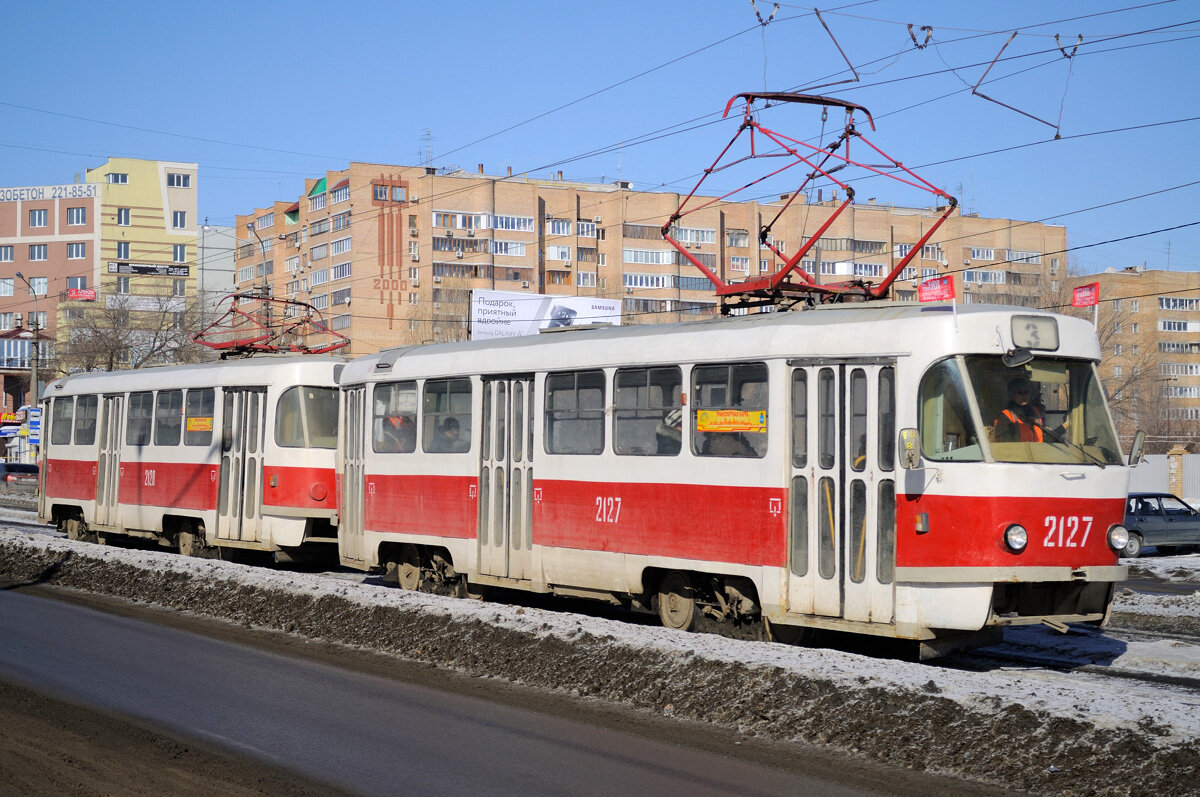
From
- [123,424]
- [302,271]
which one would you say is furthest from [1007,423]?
[302,271]

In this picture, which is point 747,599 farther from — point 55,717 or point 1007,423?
point 55,717

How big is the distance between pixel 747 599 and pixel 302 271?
96.8 m

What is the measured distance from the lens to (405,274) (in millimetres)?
→ 94812

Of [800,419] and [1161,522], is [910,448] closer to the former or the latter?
[800,419]

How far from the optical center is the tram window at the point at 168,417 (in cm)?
2167

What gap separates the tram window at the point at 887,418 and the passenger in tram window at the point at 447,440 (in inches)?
235

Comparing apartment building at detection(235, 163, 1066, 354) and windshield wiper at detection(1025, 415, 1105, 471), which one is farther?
apartment building at detection(235, 163, 1066, 354)

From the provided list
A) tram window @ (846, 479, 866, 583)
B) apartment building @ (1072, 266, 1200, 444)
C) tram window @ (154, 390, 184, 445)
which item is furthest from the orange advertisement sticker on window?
apartment building @ (1072, 266, 1200, 444)

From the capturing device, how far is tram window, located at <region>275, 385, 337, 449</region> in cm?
1944

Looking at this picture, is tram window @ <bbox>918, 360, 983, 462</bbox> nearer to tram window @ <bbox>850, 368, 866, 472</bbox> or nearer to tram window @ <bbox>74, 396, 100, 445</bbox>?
tram window @ <bbox>850, 368, 866, 472</bbox>

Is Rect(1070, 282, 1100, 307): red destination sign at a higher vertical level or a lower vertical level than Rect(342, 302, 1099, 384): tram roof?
higher

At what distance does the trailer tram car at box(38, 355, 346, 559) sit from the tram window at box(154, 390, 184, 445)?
0.02 metres

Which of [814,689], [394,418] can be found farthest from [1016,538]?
[394,418]

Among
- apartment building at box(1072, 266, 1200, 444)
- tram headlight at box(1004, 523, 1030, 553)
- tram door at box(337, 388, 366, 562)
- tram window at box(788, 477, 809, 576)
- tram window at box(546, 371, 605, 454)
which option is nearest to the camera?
tram headlight at box(1004, 523, 1030, 553)
